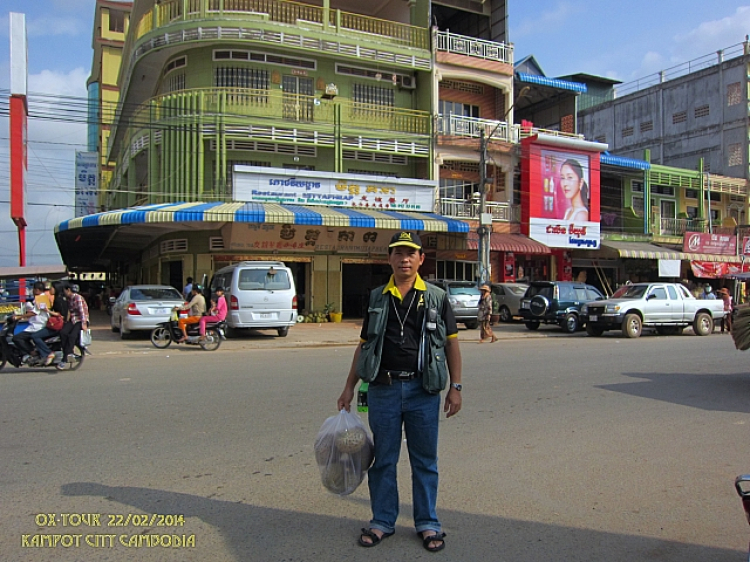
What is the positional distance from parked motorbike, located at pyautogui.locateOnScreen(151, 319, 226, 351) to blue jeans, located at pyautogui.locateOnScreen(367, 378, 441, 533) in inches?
460

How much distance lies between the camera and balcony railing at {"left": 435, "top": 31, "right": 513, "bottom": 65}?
26.2 metres

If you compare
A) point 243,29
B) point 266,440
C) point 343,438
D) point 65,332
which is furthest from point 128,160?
point 343,438

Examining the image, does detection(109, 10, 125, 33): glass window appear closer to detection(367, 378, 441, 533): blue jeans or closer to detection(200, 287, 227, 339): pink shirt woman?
detection(200, 287, 227, 339): pink shirt woman

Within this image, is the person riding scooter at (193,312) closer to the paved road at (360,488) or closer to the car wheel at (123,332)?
the car wheel at (123,332)

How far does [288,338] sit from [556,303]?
9.45 metres

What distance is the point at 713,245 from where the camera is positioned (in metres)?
32.5

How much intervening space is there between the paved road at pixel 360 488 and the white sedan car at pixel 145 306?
700 cm

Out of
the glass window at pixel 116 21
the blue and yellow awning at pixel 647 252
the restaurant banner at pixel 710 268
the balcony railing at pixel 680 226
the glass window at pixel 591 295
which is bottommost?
the glass window at pixel 591 295

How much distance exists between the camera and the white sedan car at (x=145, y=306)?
1644 cm

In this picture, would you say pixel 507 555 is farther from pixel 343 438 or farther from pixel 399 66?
pixel 399 66

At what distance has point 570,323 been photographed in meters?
20.7

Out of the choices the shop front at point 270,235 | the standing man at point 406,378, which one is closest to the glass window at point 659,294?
the shop front at point 270,235

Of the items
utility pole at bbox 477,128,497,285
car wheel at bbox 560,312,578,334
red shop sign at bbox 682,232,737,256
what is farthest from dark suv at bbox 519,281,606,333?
red shop sign at bbox 682,232,737,256

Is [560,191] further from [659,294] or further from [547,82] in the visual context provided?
[659,294]
